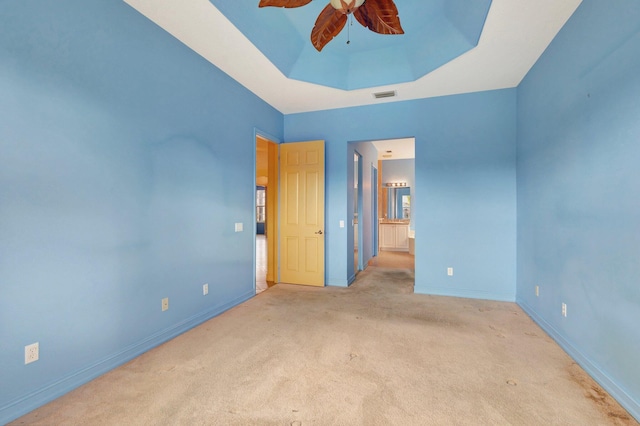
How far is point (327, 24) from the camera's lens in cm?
207

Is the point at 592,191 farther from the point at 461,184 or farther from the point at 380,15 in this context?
the point at 380,15

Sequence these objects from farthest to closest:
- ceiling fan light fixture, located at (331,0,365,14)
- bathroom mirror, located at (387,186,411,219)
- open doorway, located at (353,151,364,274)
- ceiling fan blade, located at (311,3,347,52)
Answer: bathroom mirror, located at (387,186,411,219) < open doorway, located at (353,151,364,274) < ceiling fan blade, located at (311,3,347,52) < ceiling fan light fixture, located at (331,0,365,14)

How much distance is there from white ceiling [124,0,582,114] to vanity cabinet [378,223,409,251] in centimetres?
499

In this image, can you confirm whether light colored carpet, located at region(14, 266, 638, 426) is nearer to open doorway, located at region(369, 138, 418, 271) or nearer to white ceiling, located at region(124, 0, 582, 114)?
white ceiling, located at region(124, 0, 582, 114)

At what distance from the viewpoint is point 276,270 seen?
185 inches

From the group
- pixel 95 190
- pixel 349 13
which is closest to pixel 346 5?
pixel 349 13

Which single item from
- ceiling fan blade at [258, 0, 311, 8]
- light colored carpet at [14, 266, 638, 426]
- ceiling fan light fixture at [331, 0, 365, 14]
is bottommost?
light colored carpet at [14, 266, 638, 426]

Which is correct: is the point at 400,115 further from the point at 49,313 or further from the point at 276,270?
the point at 49,313

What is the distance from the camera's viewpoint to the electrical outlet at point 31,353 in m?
1.66

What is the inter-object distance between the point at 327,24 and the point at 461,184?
288 cm

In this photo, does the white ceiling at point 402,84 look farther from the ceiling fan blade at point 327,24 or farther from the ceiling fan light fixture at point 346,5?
the ceiling fan light fixture at point 346,5

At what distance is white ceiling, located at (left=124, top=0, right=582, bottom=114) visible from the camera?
2.29 metres

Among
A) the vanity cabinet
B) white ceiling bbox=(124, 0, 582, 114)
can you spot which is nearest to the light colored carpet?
white ceiling bbox=(124, 0, 582, 114)

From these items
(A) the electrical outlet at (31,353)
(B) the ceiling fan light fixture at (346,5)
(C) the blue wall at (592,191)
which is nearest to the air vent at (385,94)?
(C) the blue wall at (592,191)
